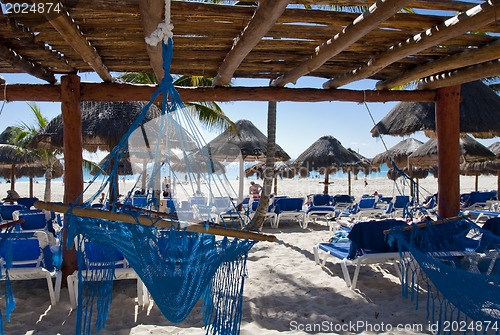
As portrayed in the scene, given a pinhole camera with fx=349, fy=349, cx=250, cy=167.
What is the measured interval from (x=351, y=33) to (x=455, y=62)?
3.74ft

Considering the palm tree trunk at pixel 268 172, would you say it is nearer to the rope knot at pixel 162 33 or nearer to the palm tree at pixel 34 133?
the rope knot at pixel 162 33

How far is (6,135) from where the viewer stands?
10453 mm

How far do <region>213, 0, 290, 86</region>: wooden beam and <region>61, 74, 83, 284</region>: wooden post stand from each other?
4.29ft

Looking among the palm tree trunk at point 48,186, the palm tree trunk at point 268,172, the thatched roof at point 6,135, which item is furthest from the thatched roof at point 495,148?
the thatched roof at point 6,135

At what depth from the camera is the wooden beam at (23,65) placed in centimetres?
249

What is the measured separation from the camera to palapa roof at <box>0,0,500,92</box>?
1982mm

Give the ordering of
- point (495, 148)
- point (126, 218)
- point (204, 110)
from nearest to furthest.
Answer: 1. point (126, 218)
2. point (204, 110)
3. point (495, 148)

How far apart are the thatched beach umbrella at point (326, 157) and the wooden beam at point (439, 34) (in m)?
6.06

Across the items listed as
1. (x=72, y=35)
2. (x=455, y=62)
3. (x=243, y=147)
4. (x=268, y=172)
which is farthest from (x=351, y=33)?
(x=243, y=147)

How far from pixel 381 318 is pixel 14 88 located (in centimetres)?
347

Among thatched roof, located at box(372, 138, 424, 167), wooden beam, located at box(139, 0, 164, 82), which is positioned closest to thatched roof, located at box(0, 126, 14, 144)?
wooden beam, located at box(139, 0, 164, 82)

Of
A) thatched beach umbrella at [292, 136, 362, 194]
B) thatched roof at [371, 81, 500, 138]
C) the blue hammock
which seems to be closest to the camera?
the blue hammock

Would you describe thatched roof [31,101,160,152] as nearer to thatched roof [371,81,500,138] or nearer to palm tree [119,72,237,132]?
palm tree [119,72,237,132]

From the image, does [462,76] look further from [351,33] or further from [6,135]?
[6,135]
